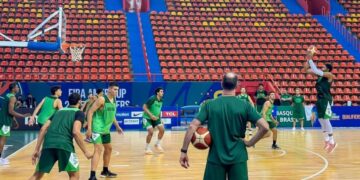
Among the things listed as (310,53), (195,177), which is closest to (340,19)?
(310,53)

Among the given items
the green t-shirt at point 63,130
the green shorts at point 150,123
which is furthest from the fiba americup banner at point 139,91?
the green t-shirt at point 63,130

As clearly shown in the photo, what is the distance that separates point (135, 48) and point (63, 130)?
22.6 meters

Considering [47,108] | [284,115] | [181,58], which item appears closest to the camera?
[47,108]

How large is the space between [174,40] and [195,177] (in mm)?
20582

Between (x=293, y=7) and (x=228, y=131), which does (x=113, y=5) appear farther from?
(x=228, y=131)

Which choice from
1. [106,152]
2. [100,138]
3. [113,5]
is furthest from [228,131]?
[113,5]

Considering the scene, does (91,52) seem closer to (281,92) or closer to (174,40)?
(174,40)

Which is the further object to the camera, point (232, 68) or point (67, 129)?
point (232, 68)

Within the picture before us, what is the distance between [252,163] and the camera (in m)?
12.1

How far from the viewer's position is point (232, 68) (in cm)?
2791

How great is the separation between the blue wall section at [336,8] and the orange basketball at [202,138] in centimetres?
3298

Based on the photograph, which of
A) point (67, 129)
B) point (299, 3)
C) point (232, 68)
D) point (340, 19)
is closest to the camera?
point (67, 129)

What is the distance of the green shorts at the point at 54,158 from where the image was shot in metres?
7.14

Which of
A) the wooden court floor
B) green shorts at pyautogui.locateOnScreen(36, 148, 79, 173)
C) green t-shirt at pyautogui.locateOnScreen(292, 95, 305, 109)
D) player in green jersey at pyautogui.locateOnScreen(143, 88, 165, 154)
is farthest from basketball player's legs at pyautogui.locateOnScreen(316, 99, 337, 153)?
green t-shirt at pyautogui.locateOnScreen(292, 95, 305, 109)
